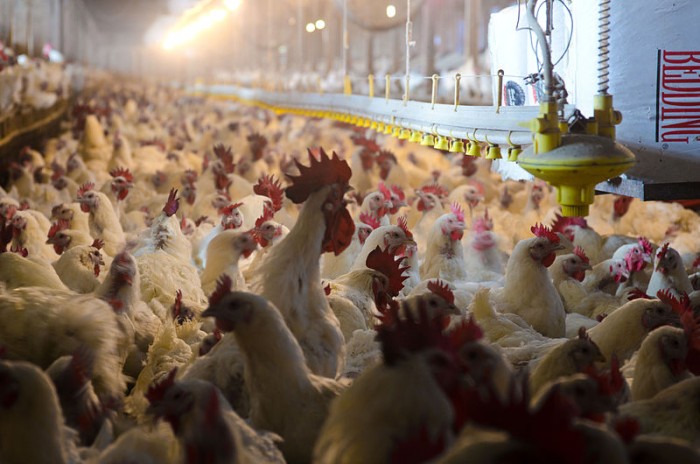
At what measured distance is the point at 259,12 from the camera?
71.1ft

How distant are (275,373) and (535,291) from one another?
2.10 metres

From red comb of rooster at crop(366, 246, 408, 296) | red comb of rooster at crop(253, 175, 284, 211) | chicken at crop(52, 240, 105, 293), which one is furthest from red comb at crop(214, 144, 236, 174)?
red comb of rooster at crop(366, 246, 408, 296)

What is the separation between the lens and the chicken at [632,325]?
3.46 meters

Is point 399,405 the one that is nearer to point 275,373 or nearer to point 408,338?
point 408,338

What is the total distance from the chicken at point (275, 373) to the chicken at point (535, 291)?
195cm

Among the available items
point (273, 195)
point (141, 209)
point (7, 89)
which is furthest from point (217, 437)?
point (7, 89)

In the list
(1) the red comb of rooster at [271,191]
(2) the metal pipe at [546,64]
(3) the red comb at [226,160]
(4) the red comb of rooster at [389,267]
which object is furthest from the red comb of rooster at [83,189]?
(2) the metal pipe at [546,64]

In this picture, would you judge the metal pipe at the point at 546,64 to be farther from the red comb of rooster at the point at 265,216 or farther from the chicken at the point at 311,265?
the red comb of rooster at the point at 265,216

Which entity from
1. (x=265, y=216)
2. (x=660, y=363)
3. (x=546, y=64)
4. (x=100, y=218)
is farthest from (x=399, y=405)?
(x=100, y=218)

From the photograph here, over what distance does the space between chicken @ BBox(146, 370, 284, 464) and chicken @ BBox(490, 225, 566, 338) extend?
2105 millimetres

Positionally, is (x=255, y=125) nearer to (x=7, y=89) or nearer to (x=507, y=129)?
(x=7, y=89)

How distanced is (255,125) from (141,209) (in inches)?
332

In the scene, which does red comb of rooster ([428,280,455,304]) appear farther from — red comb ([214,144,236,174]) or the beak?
red comb ([214,144,236,174])

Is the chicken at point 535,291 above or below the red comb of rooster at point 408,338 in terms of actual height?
below
